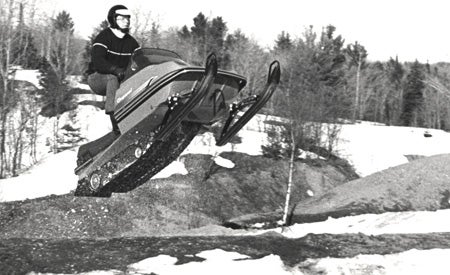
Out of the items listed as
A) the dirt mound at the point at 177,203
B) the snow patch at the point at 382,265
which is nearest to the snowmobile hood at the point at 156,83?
the snow patch at the point at 382,265

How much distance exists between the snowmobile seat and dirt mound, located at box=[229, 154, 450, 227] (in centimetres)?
1112

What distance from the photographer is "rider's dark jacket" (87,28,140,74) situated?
7227 millimetres

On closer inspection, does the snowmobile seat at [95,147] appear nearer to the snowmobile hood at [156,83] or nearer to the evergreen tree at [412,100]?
the snowmobile hood at [156,83]

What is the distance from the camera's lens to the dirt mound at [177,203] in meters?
18.1

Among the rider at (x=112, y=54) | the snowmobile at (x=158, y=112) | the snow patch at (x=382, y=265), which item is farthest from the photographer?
the rider at (x=112, y=54)

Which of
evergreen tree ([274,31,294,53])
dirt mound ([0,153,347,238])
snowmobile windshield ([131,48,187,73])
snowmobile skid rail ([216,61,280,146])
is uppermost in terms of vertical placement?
evergreen tree ([274,31,294,53])

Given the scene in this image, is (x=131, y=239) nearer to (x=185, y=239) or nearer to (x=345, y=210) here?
(x=185, y=239)

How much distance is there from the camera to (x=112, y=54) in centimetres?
736

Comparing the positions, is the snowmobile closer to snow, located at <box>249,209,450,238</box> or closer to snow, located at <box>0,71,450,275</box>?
snow, located at <box>0,71,450,275</box>

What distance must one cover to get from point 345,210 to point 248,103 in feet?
37.9

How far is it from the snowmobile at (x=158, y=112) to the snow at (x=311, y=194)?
6.21ft

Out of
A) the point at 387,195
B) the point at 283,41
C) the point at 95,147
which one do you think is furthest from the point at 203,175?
the point at 283,41

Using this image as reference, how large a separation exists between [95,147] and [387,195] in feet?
42.5

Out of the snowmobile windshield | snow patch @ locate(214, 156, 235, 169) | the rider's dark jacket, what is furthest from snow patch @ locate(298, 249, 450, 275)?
snow patch @ locate(214, 156, 235, 169)
